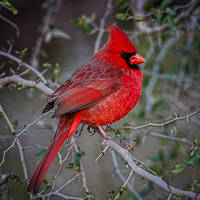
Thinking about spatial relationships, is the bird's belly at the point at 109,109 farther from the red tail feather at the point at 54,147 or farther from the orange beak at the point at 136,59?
the orange beak at the point at 136,59

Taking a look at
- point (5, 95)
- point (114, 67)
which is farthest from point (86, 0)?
point (114, 67)

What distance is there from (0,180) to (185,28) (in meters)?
2.51

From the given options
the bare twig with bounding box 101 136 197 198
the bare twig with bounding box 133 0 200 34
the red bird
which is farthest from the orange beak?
the bare twig with bounding box 101 136 197 198

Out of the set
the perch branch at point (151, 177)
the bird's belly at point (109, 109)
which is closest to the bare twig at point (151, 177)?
the perch branch at point (151, 177)

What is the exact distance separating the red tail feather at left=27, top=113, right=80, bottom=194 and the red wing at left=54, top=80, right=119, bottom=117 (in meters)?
Result: 0.09

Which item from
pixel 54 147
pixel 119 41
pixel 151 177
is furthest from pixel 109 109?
pixel 151 177

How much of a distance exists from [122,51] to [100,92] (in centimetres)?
46

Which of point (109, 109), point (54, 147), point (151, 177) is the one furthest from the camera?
point (109, 109)

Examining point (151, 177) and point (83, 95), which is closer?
point (151, 177)

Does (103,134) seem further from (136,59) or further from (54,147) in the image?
(136,59)

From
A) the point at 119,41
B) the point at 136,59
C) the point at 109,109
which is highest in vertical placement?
the point at 119,41

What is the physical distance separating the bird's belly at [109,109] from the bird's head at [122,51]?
0.33 metres

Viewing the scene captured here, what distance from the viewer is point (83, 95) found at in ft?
8.50

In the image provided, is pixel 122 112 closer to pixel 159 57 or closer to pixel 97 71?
pixel 97 71
